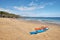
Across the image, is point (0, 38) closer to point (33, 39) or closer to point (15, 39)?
point (15, 39)

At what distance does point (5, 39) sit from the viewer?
8.11 meters

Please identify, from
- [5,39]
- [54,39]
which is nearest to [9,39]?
[5,39]

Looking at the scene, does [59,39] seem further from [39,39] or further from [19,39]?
[19,39]

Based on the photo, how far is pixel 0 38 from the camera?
26.9ft

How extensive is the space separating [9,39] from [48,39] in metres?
3.43

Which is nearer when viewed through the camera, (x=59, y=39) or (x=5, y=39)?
(x=5, y=39)

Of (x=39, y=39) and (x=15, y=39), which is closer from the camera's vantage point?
(x=15, y=39)

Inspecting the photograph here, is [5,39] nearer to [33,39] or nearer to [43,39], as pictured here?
[33,39]

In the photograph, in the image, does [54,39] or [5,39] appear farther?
[54,39]

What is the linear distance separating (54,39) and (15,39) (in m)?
3.54

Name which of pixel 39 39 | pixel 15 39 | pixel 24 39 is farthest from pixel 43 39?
pixel 15 39

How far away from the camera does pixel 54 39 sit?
940cm

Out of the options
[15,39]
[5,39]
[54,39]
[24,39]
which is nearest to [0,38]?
[5,39]

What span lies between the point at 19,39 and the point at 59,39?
366cm
